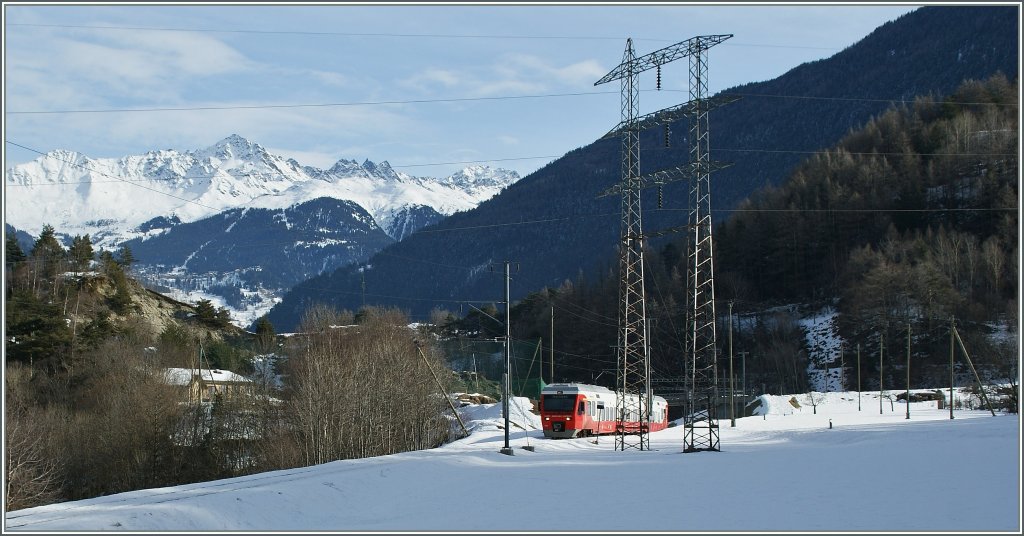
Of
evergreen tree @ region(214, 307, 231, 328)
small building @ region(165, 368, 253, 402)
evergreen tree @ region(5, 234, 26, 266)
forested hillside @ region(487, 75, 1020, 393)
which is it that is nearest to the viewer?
small building @ region(165, 368, 253, 402)

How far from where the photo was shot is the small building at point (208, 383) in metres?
72.0

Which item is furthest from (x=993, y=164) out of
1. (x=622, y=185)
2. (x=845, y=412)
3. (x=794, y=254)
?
(x=622, y=185)

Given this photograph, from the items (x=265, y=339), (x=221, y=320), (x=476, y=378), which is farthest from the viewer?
(x=221, y=320)

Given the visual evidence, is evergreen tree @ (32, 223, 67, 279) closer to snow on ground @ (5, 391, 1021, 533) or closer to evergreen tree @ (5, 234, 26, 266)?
evergreen tree @ (5, 234, 26, 266)

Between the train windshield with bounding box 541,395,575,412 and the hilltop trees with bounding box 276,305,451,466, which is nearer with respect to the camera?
the train windshield with bounding box 541,395,575,412

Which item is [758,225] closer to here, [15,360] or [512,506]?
[15,360]

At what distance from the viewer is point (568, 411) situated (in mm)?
51656

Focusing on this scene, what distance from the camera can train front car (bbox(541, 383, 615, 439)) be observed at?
51.7m

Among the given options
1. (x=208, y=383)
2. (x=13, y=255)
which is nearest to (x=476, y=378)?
(x=208, y=383)

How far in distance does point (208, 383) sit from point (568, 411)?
→ 40416mm

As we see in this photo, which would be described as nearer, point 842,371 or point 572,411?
point 572,411

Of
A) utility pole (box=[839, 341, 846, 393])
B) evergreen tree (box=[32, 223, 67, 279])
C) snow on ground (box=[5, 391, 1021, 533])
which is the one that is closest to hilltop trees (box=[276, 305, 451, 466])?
snow on ground (box=[5, 391, 1021, 533])

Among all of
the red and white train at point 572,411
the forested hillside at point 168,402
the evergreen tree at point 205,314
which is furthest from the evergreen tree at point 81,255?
the red and white train at point 572,411

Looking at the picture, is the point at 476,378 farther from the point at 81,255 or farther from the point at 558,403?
the point at 81,255
